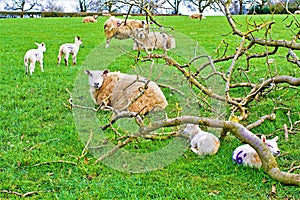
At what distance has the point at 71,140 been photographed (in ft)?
16.1

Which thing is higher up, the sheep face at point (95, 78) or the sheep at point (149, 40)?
the sheep at point (149, 40)

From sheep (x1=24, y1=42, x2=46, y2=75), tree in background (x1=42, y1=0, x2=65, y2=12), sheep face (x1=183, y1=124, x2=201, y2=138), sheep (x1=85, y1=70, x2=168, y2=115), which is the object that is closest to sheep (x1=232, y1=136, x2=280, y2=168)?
sheep face (x1=183, y1=124, x2=201, y2=138)

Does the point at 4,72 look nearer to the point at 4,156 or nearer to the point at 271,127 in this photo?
the point at 4,156

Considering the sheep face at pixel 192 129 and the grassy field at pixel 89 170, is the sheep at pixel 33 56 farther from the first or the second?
the sheep face at pixel 192 129

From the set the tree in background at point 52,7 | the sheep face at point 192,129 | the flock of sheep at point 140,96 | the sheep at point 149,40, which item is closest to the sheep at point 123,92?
the flock of sheep at point 140,96

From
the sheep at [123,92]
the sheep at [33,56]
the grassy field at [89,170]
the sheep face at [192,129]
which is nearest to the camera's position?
the grassy field at [89,170]

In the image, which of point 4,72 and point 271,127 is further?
point 4,72

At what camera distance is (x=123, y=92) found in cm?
635

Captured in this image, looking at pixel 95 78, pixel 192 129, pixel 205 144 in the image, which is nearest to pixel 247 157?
pixel 205 144

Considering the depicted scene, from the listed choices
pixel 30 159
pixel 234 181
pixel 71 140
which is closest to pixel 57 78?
pixel 71 140

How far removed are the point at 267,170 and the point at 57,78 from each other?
215 inches

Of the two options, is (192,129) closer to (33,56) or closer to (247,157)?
(247,157)

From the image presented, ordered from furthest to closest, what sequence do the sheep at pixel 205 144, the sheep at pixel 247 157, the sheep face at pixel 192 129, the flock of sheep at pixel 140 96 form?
the sheep face at pixel 192 129, the sheep at pixel 205 144, the flock of sheep at pixel 140 96, the sheep at pixel 247 157

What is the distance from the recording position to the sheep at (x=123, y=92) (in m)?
6.05
